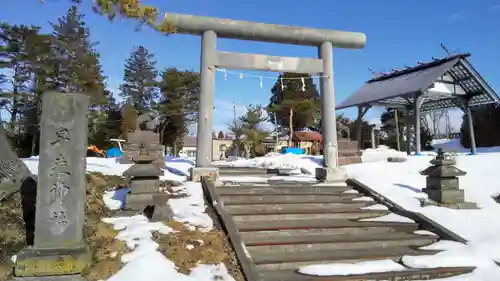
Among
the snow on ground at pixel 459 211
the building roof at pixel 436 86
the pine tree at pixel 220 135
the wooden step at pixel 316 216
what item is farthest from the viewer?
the pine tree at pixel 220 135

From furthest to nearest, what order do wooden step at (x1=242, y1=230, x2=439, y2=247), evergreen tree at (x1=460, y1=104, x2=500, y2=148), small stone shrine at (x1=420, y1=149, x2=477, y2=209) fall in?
evergreen tree at (x1=460, y1=104, x2=500, y2=148) < small stone shrine at (x1=420, y1=149, x2=477, y2=209) < wooden step at (x1=242, y1=230, x2=439, y2=247)

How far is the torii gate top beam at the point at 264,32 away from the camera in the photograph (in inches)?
352

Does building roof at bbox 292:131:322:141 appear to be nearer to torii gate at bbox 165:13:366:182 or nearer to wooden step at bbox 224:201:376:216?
torii gate at bbox 165:13:366:182

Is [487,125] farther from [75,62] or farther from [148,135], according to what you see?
[75,62]

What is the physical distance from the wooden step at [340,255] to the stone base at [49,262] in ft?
7.31

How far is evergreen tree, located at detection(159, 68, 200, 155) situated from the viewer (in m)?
35.2

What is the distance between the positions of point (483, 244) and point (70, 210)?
6.01 meters

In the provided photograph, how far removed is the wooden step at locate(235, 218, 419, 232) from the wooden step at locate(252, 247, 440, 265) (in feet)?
2.30

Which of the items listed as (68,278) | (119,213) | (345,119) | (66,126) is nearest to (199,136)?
(119,213)

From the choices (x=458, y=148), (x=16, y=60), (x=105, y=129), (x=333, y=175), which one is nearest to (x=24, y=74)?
(x=16, y=60)

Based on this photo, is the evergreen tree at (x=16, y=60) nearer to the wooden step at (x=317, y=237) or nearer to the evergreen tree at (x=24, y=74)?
the evergreen tree at (x=24, y=74)

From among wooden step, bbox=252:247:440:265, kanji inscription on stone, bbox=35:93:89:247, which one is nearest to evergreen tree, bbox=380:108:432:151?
wooden step, bbox=252:247:440:265

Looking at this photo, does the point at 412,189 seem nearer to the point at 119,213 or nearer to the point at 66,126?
the point at 119,213

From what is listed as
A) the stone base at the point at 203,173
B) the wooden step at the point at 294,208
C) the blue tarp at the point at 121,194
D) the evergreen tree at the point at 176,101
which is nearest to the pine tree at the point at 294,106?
the evergreen tree at the point at 176,101
